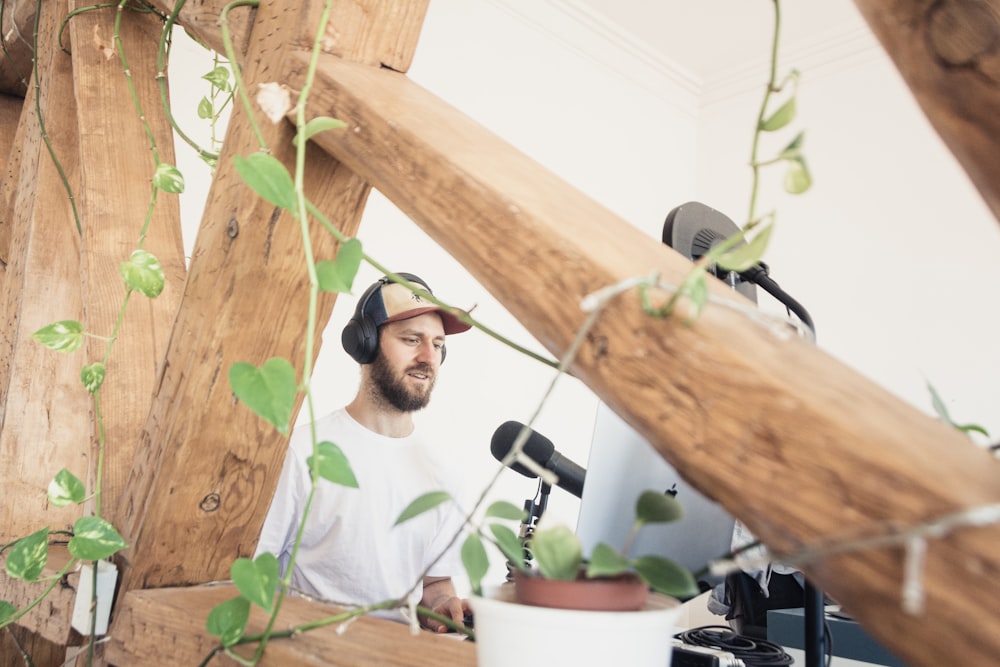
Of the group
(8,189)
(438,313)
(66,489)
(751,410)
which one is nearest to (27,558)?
(66,489)

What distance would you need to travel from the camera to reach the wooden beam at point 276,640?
55cm

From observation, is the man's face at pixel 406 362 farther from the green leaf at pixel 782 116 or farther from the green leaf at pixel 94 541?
the green leaf at pixel 782 116

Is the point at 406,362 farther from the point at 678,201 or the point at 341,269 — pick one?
the point at 678,201

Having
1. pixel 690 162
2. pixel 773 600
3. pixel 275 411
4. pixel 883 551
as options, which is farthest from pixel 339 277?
pixel 690 162

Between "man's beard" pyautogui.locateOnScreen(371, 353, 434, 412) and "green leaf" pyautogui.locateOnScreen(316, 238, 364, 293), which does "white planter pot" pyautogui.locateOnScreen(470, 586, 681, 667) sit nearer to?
"green leaf" pyautogui.locateOnScreen(316, 238, 364, 293)

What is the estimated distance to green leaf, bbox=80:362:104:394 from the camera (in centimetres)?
82

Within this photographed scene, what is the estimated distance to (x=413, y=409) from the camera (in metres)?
2.93

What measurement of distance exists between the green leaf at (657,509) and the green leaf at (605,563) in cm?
2

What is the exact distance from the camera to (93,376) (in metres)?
0.83

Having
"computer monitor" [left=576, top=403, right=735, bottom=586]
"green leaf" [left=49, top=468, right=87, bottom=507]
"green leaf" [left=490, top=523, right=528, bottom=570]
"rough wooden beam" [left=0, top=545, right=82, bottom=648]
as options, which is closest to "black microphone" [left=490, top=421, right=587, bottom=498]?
"computer monitor" [left=576, top=403, right=735, bottom=586]

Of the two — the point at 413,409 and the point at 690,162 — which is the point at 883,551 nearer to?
the point at 413,409

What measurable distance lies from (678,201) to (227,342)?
4.53 m

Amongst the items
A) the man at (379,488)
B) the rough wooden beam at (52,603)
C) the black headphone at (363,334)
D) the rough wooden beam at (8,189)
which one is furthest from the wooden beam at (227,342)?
the black headphone at (363,334)

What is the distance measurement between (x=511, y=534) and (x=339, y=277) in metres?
0.18
